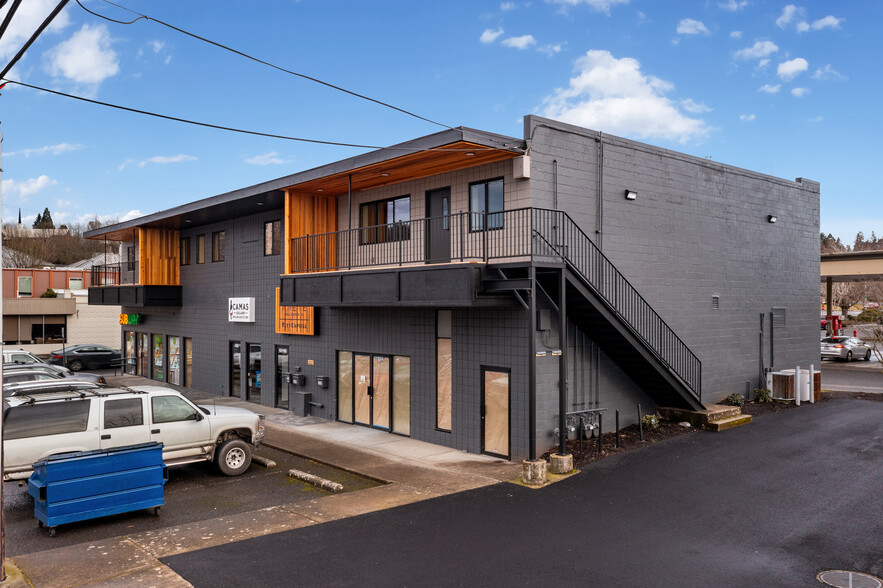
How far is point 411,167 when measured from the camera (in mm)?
15164

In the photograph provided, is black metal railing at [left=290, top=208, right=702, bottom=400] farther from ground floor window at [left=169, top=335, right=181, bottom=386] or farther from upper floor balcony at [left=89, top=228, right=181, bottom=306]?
ground floor window at [left=169, top=335, right=181, bottom=386]

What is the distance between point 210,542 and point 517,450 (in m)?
6.66

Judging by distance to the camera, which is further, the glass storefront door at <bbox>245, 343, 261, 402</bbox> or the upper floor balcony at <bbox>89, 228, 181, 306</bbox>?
the upper floor balcony at <bbox>89, 228, 181, 306</bbox>

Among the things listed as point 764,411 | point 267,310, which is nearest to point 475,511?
point 764,411

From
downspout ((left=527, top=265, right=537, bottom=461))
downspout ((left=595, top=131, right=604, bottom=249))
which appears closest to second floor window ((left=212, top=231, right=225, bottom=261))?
downspout ((left=595, top=131, right=604, bottom=249))

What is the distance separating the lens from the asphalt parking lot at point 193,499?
9523mm

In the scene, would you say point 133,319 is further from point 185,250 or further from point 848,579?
point 848,579

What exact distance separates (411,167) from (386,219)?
278cm

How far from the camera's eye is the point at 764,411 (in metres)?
18.6

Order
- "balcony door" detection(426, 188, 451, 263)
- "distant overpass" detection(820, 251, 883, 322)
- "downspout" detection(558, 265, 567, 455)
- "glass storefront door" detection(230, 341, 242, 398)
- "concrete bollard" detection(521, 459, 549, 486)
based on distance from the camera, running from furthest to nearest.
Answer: "distant overpass" detection(820, 251, 883, 322) < "glass storefront door" detection(230, 341, 242, 398) < "balcony door" detection(426, 188, 451, 263) < "downspout" detection(558, 265, 567, 455) < "concrete bollard" detection(521, 459, 549, 486)

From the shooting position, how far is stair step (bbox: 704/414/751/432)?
52.4ft

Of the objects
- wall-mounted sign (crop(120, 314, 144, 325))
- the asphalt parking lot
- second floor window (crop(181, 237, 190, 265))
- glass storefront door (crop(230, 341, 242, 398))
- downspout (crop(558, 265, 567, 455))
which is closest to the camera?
the asphalt parking lot

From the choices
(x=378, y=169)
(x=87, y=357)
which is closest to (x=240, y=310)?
(x=378, y=169)

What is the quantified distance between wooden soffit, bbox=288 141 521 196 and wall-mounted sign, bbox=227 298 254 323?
5.96 m
